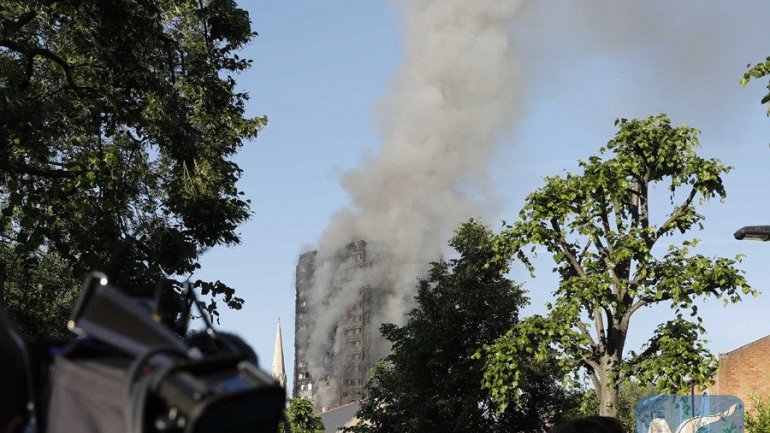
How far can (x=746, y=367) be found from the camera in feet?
170

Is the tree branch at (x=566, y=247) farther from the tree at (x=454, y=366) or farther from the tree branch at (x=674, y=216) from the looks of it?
the tree at (x=454, y=366)

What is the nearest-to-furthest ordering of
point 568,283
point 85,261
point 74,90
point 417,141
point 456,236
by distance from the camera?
point 85,261 < point 74,90 < point 568,283 < point 456,236 < point 417,141

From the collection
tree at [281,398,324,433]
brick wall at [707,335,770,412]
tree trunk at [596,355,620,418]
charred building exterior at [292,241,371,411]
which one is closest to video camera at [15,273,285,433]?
tree trunk at [596,355,620,418]

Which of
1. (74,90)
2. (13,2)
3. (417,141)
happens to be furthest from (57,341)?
(417,141)

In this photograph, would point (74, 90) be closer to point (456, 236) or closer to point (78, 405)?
point (78, 405)

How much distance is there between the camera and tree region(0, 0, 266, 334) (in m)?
16.5

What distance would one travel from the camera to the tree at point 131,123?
1653 centimetres

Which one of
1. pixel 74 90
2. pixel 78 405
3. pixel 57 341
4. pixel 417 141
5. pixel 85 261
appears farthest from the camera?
pixel 417 141

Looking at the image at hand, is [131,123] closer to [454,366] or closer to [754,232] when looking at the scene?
[754,232]

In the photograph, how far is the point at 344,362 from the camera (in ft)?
629

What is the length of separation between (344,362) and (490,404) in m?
151

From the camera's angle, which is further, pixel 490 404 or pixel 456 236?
pixel 456 236

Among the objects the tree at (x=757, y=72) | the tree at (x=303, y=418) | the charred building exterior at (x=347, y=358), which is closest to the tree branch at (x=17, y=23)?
the tree at (x=757, y=72)

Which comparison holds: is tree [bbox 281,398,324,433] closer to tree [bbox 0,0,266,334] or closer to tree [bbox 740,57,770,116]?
tree [bbox 0,0,266,334]
